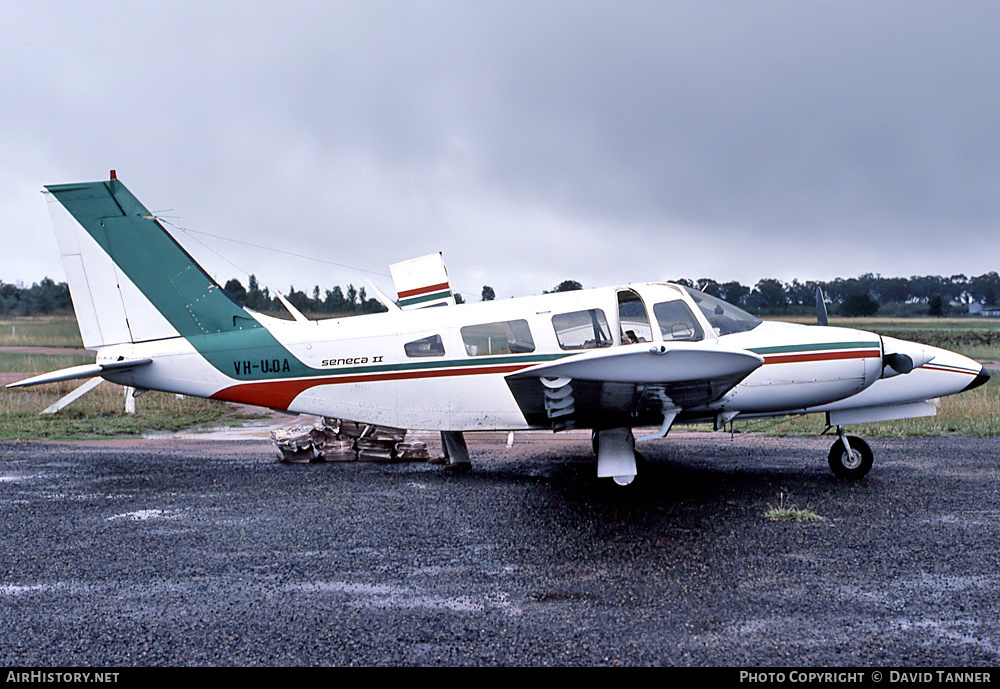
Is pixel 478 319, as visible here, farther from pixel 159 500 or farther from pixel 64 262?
Result: pixel 64 262

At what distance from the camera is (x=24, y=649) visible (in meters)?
3.78

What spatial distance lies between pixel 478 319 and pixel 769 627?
Answer: 4.82 meters

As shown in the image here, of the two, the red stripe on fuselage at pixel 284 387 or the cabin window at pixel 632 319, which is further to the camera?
the red stripe on fuselage at pixel 284 387

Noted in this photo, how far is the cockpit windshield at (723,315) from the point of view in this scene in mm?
7898

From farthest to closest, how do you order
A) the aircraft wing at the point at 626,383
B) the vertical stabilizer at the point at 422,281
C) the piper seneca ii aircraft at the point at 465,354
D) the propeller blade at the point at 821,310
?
the vertical stabilizer at the point at 422,281 < the propeller blade at the point at 821,310 < the piper seneca ii aircraft at the point at 465,354 < the aircraft wing at the point at 626,383

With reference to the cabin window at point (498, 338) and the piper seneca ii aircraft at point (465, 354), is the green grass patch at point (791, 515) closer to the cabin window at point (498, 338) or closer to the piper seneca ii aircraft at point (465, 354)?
the piper seneca ii aircraft at point (465, 354)

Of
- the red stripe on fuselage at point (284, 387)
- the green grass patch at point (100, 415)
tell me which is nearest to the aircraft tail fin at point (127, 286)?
the red stripe on fuselage at point (284, 387)

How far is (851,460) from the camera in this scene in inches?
320

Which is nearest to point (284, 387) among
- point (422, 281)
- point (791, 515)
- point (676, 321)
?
point (422, 281)

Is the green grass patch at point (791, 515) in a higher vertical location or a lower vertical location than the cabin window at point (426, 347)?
lower

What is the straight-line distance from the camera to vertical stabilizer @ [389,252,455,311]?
10852mm

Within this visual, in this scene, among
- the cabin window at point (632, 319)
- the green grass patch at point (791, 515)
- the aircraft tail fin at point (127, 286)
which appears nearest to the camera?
the green grass patch at point (791, 515)

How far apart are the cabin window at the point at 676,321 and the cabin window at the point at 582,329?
598 millimetres
